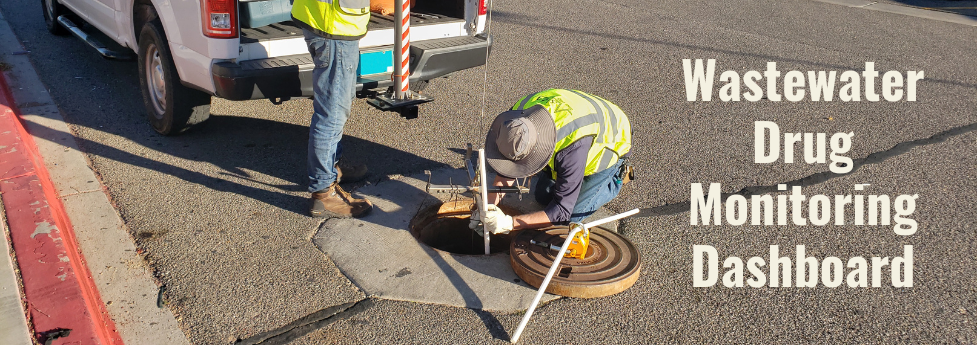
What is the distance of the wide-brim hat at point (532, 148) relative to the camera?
11.5ft

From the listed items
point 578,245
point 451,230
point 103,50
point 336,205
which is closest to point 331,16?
point 336,205

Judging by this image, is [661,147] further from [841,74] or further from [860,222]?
[841,74]

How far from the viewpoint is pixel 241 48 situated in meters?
4.58

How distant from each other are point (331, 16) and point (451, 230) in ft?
4.96

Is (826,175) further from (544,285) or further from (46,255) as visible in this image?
(46,255)

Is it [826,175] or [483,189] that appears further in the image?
[826,175]

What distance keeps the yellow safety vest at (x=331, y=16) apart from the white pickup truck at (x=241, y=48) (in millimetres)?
608

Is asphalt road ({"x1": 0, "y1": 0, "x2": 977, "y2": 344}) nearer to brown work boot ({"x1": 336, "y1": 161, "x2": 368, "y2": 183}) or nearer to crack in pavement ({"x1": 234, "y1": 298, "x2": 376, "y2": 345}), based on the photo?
crack in pavement ({"x1": 234, "y1": 298, "x2": 376, "y2": 345})

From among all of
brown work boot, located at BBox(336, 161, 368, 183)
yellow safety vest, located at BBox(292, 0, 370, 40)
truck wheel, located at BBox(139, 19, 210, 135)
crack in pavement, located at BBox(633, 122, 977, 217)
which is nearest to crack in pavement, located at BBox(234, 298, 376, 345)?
brown work boot, located at BBox(336, 161, 368, 183)

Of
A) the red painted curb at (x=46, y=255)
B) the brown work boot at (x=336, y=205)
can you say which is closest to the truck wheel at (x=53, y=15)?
the red painted curb at (x=46, y=255)

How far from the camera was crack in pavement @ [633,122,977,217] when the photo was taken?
458 cm

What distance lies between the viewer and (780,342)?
3338 mm

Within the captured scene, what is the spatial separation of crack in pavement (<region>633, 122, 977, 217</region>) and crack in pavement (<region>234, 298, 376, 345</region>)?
6.15 ft

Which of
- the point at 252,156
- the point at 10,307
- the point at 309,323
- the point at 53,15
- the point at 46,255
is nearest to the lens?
the point at 10,307
